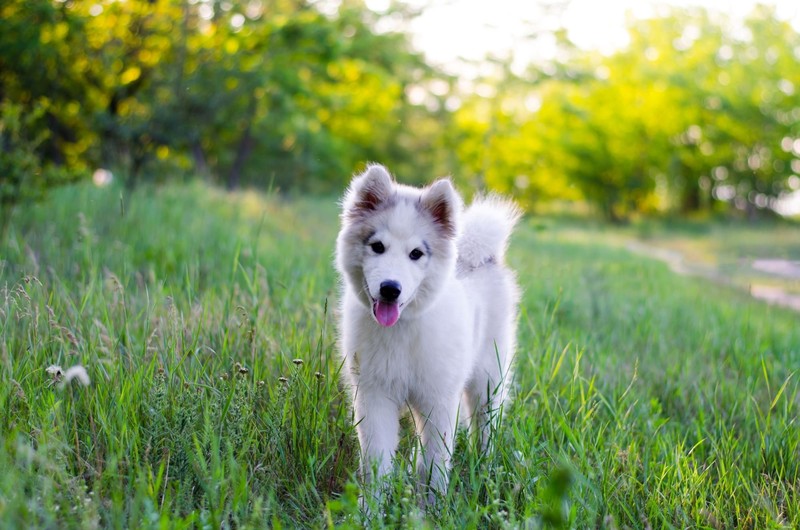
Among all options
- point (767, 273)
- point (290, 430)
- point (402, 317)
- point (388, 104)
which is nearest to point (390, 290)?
point (402, 317)

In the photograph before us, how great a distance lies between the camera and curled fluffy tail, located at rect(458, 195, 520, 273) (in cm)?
438

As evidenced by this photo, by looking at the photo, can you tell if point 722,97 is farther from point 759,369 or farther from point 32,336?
point 32,336

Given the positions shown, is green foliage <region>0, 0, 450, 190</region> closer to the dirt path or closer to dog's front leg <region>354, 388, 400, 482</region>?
the dirt path

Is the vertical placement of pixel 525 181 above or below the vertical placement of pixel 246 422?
below

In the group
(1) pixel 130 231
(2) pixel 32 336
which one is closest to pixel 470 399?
(2) pixel 32 336

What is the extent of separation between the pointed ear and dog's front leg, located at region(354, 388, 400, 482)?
2.77 feet

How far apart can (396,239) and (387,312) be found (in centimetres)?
35

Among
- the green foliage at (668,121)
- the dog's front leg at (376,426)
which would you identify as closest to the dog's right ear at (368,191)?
the dog's front leg at (376,426)

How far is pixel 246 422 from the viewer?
3.25 m

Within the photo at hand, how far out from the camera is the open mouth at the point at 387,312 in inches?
127

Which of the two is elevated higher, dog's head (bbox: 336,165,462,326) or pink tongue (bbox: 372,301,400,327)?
dog's head (bbox: 336,165,462,326)

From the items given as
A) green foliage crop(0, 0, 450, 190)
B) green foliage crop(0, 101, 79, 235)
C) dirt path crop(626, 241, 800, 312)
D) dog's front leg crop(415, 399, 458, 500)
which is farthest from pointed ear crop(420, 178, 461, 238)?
dirt path crop(626, 241, 800, 312)

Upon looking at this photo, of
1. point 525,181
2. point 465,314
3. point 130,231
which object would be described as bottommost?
point 525,181

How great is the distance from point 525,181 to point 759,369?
87.4ft
